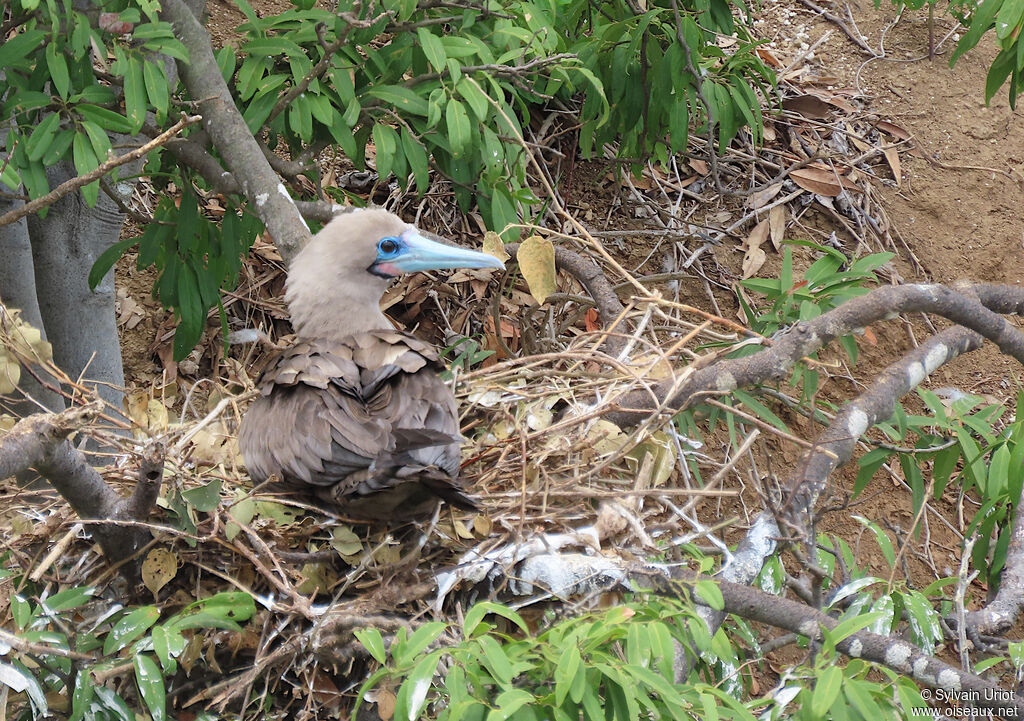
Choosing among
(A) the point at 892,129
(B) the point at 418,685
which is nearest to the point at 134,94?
(B) the point at 418,685

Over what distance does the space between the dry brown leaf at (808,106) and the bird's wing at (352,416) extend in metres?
5.28

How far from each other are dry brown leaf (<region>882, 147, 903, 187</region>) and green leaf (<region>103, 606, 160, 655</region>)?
21.2 ft

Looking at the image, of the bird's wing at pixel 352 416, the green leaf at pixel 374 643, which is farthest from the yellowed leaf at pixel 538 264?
the green leaf at pixel 374 643

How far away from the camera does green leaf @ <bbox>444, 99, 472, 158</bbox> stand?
3400 mm

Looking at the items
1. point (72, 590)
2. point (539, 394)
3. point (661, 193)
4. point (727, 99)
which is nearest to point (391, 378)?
point (539, 394)

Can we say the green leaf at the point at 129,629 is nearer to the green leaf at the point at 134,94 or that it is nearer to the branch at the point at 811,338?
the branch at the point at 811,338

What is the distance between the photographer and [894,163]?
748cm

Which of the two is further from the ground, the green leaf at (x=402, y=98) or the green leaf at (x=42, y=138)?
the green leaf at (x=402, y=98)

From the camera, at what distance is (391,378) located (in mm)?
3080

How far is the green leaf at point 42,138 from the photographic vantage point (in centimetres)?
316

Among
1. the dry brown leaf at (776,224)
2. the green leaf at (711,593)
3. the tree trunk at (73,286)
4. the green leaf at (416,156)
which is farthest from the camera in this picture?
the dry brown leaf at (776,224)

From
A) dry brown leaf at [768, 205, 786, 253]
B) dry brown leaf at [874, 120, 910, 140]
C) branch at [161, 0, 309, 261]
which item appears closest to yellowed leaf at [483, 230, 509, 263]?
branch at [161, 0, 309, 261]

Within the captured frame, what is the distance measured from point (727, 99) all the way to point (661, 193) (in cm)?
238

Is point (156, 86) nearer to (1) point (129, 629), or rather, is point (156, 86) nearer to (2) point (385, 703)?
(1) point (129, 629)
